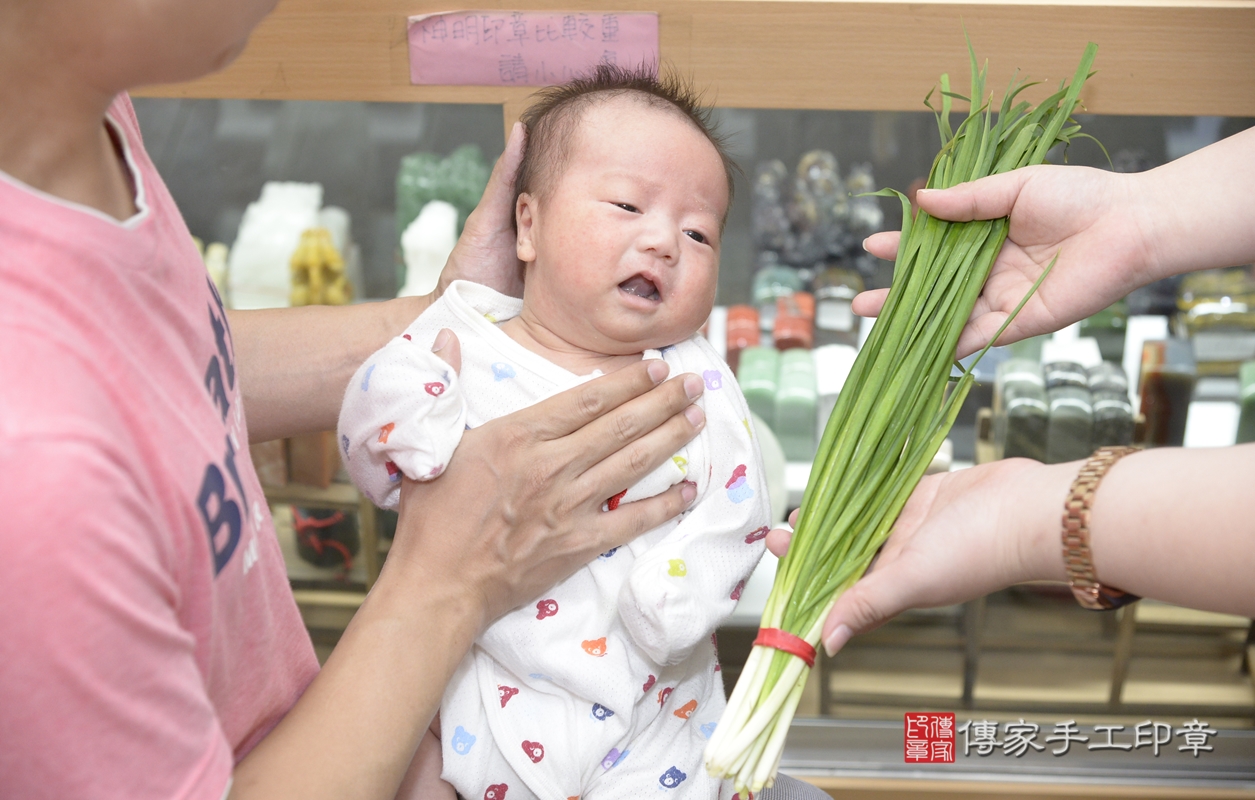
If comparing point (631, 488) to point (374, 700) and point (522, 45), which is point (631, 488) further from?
point (522, 45)

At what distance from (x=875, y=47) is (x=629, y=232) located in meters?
0.52

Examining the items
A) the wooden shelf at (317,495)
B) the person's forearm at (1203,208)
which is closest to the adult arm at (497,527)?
the person's forearm at (1203,208)

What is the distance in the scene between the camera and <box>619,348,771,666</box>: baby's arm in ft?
3.56

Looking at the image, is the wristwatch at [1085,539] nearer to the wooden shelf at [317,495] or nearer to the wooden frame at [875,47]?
the wooden frame at [875,47]

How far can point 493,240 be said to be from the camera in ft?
4.71

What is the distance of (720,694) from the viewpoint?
1295mm

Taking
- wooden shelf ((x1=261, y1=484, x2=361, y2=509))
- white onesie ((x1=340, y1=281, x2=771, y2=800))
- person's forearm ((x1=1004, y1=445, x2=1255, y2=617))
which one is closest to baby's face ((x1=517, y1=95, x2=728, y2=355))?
white onesie ((x1=340, y1=281, x2=771, y2=800))

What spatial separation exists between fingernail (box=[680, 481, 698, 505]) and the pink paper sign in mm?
660

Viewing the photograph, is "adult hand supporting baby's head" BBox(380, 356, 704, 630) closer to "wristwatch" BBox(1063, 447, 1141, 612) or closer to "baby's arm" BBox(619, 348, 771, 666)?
"baby's arm" BBox(619, 348, 771, 666)

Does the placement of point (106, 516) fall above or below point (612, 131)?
below

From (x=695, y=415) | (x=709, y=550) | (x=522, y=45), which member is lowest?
(x=709, y=550)

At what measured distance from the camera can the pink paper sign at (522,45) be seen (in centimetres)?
140

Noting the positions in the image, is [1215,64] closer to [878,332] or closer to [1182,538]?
[878,332]

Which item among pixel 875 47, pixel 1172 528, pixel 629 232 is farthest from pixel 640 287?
pixel 1172 528
